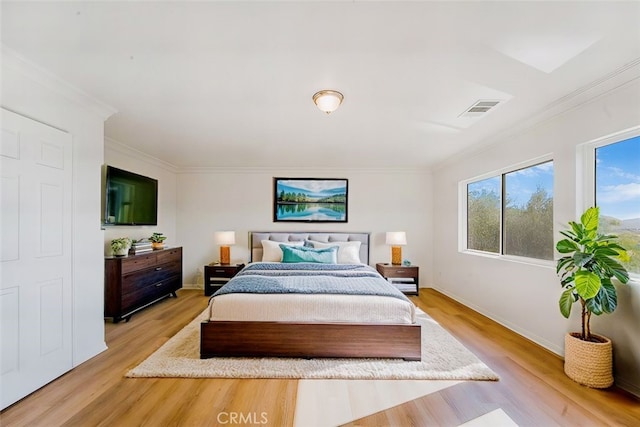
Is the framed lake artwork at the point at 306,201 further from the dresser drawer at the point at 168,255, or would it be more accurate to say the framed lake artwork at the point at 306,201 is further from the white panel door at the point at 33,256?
the white panel door at the point at 33,256

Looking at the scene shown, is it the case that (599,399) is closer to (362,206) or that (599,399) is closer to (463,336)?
(463,336)

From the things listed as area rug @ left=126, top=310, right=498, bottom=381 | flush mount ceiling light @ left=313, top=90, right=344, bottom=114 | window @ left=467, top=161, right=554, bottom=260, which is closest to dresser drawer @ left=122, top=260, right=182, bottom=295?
area rug @ left=126, top=310, right=498, bottom=381

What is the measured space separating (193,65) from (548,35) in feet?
7.33

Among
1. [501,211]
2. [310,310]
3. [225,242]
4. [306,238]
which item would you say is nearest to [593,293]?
[501,211]

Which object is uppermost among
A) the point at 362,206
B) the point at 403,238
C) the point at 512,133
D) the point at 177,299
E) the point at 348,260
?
the point at 512,133

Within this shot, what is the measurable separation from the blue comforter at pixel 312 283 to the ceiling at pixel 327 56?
170cm

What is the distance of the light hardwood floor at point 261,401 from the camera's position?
69.2 inches

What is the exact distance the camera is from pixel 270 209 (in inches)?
209

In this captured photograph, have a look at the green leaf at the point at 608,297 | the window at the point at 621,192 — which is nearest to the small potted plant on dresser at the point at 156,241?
the green leaf at the point at 608,297

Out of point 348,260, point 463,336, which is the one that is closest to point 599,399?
point 463,336

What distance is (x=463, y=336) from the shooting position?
3.04 metres

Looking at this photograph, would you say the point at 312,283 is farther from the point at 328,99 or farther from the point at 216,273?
the point at 216,273

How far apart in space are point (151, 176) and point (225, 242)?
1.62m

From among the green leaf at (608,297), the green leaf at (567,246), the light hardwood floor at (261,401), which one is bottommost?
the light hardwood floor at (261,401)
